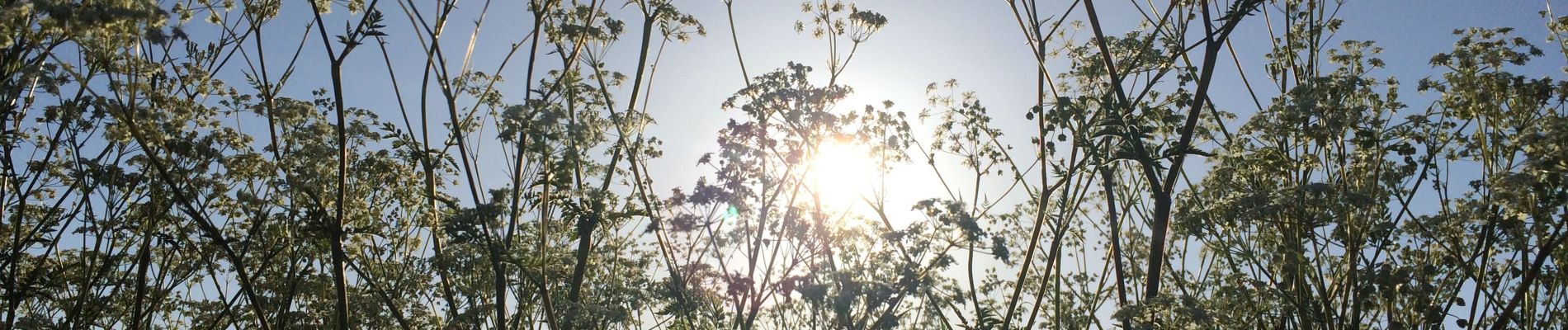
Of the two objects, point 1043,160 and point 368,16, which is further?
point 1043,160

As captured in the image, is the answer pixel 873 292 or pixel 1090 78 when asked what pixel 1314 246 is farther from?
pixel 873 292

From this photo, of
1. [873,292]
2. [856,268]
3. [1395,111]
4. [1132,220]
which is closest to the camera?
[873,292]

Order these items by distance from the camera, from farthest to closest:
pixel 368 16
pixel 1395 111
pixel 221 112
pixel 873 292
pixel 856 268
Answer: pixel 221 112
pixel 1395 111
pixel 856 268
pixel 873 292
pixel 368 16

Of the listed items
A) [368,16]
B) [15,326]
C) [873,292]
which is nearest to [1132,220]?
[873,292]

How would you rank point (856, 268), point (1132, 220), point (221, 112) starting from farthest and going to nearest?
1. point (1132, 220)
2. point (221, 112)
3. point (856, 268)

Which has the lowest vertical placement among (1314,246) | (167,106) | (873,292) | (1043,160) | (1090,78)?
(873,292)

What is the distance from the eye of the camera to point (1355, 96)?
23.7ft

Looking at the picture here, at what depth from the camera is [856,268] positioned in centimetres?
647

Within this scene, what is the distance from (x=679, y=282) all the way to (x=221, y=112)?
4462 mm

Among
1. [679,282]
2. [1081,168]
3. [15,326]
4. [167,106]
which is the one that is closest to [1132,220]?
[1081,168]

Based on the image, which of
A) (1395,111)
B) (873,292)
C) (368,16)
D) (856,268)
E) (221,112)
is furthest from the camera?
(221,112)

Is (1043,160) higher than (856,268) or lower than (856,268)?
higher

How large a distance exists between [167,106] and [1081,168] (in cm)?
604

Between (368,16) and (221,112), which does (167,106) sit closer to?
(221,112)
